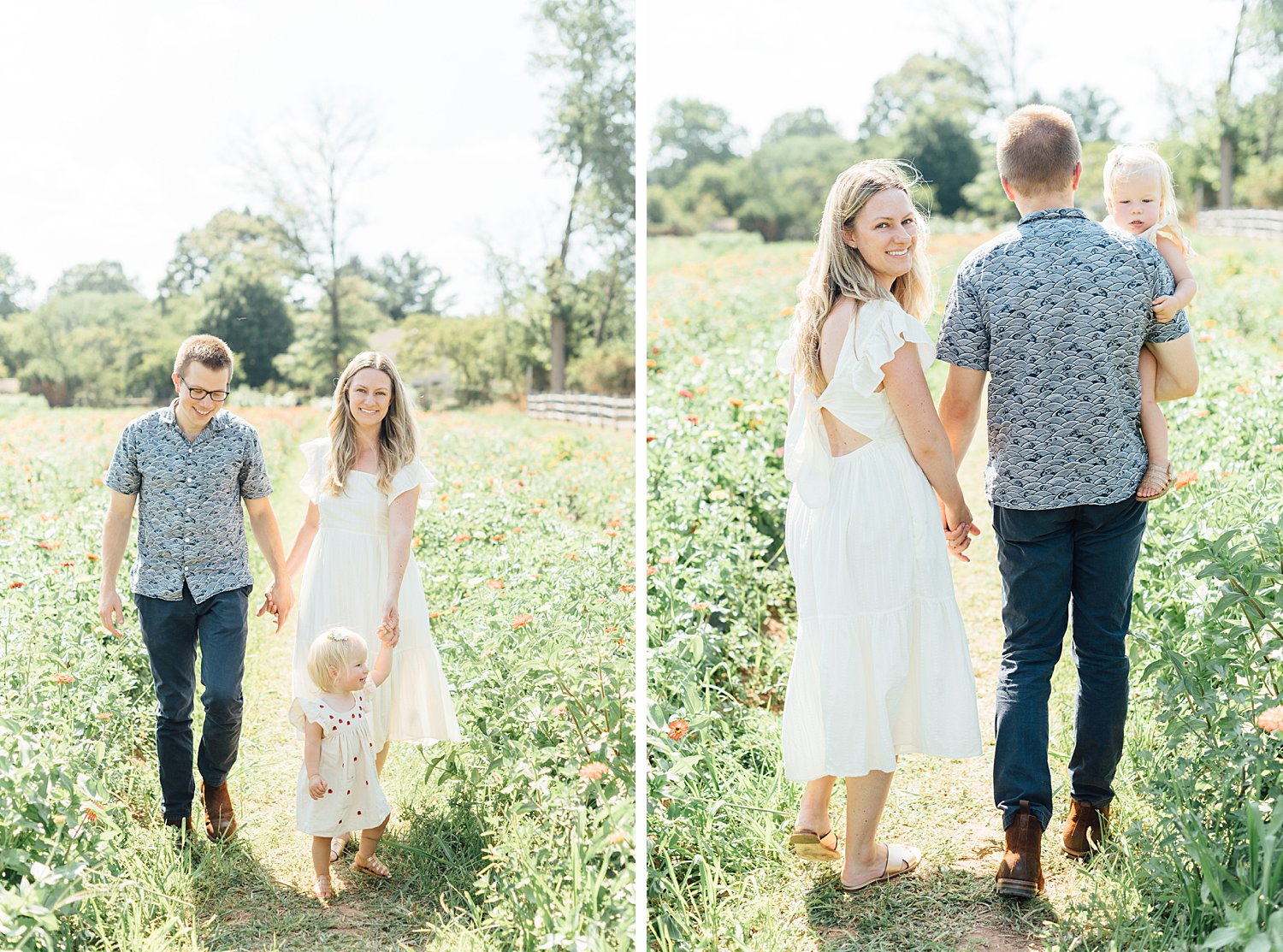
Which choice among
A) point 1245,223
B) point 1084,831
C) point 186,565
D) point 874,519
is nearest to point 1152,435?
point 874,519

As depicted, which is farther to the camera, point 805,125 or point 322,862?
point 805,125

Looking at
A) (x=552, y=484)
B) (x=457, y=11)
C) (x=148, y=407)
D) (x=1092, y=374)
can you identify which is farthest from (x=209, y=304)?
(x=1092, y=374)

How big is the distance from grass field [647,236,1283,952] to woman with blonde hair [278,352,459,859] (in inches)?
31.3

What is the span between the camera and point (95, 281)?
632 inches

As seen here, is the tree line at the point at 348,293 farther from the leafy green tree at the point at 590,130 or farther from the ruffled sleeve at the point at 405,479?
the ruffled sleeve at the point at 405,479

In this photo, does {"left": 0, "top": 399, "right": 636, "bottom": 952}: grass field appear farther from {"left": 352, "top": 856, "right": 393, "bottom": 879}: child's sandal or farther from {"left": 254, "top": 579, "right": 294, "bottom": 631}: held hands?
{"left": 254, "top": 579, "right": 294, "bottom": 631}: held hands

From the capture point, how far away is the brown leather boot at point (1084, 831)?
9.54 ft

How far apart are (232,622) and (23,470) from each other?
19.7 feet

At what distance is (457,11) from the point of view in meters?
22.5

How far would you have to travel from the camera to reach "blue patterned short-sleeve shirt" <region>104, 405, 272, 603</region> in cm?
328

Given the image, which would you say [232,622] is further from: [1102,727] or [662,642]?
[1102,727]

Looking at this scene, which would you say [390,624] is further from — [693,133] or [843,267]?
[693,133]

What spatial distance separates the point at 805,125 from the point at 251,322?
2642 cm

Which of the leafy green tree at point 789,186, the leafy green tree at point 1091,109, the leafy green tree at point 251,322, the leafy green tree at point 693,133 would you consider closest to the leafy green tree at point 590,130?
the leafy green tree at point 251,322
